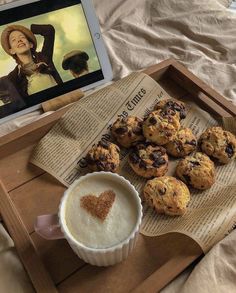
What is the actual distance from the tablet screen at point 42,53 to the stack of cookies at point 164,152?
20 centimetres

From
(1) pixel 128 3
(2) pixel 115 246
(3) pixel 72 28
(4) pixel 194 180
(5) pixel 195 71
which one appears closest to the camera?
(2) pixel 115 246

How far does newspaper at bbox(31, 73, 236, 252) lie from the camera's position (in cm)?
59

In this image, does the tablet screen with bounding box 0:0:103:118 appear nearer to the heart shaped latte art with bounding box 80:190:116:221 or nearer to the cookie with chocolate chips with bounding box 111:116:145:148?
the cookie with chocolate chips with bounding box 111:116:145:148

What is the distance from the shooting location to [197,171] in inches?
26.0

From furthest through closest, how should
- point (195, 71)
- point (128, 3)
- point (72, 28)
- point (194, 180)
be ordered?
point (128, 3), point (195, 71), point (72, 28), point (194, 180)

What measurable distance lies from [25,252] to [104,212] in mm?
152

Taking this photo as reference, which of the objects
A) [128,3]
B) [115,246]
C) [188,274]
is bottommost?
[188,274]

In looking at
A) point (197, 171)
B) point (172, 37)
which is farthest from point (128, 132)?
point (172, 37)

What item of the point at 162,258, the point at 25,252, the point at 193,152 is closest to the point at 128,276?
the point at 162,258

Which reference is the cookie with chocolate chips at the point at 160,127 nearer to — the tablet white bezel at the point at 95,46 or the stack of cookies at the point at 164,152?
the stack of cookies at the point at 164,152

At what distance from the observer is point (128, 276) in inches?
22.5

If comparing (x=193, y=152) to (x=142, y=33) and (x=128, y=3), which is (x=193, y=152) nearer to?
(x=142, y=33)

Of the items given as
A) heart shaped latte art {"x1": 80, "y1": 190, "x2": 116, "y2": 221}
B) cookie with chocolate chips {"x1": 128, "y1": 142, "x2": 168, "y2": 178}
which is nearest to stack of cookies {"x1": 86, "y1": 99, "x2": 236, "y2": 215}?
cookie with chocolate chips {"x1": 128, "y1": 142, "x2": 168, "y2": 178}

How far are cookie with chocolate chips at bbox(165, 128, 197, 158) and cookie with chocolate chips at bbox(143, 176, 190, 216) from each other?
0.26 feet
